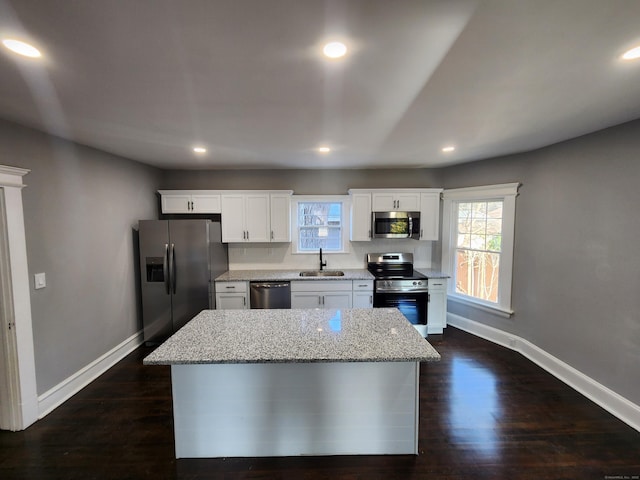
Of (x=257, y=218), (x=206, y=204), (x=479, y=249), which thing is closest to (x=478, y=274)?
(x=479, y=249)

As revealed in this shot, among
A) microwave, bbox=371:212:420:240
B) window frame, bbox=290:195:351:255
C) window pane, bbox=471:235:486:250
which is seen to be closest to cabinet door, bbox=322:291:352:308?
window frame, bbox=290:195:351:255

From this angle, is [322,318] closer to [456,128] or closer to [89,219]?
[456,128]

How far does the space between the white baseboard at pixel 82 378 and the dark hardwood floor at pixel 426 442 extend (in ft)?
0.26

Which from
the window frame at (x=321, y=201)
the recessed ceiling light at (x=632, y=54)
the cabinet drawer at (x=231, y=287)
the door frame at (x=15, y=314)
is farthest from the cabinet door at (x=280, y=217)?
the recessed ceiling light at (x=632, y=54)

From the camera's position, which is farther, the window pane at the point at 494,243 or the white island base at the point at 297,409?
the window pane at the point at 494,243

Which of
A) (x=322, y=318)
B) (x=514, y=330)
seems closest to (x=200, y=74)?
(x=322, y=318)

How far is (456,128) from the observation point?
244cm

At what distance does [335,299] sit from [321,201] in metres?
1.57

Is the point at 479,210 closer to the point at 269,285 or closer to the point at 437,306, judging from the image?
Result: the point at 437,306

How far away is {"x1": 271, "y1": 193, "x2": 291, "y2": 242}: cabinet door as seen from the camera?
4113 millimetres

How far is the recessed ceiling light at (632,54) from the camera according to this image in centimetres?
132

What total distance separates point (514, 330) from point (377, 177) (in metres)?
2.89

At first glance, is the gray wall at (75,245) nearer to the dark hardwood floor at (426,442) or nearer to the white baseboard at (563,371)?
the dark hardwood floor at (426,442)

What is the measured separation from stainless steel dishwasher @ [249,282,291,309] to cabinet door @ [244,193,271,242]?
0.75 metres
